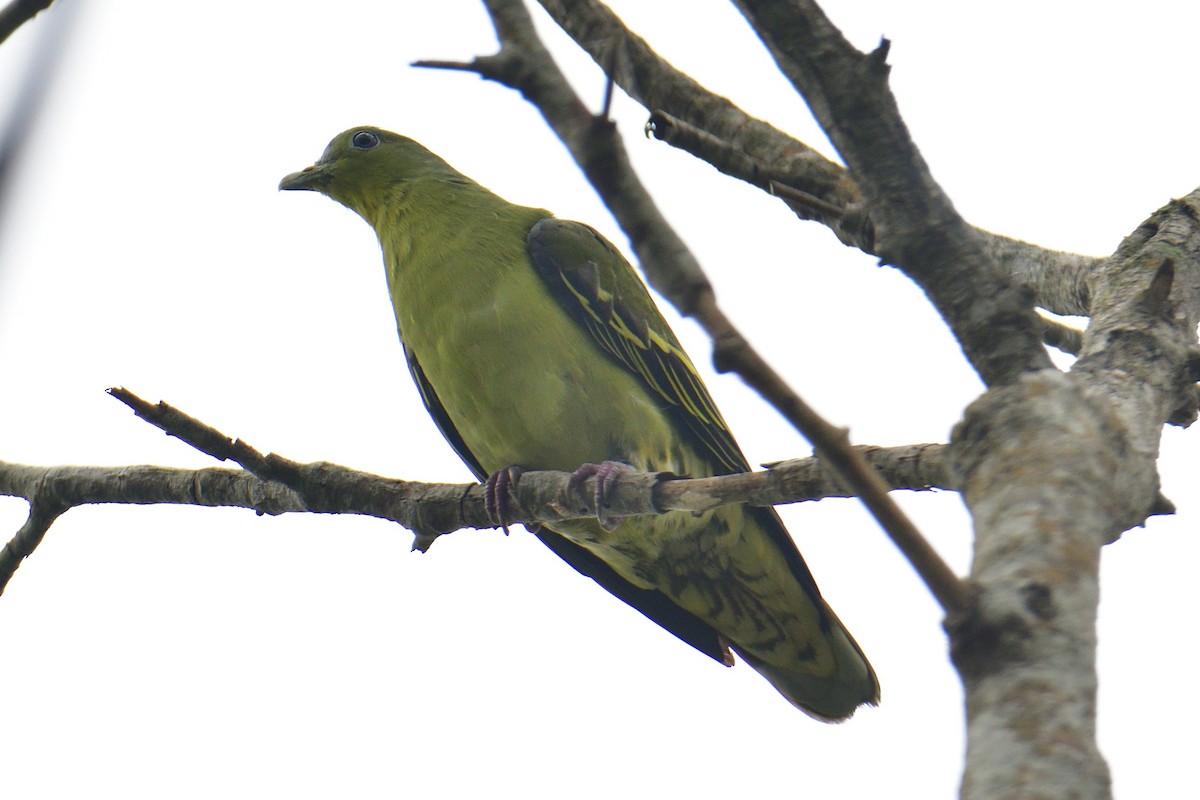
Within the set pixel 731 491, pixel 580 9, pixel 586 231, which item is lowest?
pixel 731 491

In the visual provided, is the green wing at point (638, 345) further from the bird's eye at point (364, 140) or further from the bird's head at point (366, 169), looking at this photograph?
the bird's eye at point (364, 140)

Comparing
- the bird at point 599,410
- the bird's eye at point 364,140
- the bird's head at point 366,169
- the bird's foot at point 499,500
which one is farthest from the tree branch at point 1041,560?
the bird's eye at point 364,140

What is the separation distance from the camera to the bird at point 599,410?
15.5 ft

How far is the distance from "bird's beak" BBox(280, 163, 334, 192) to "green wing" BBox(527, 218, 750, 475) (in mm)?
1383

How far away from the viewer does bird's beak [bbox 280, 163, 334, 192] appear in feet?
19.9

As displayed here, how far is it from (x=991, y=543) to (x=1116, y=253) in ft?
7.61

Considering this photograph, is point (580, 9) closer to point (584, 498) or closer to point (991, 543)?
point (584, 498)

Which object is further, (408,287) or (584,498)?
(408,287)

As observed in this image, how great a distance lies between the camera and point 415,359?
17.5ft

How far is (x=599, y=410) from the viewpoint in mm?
4762

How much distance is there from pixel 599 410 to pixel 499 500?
83cm

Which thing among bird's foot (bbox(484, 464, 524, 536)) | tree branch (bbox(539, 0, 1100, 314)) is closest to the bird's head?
tree branch (bbox(539, 0, 1100, 314))

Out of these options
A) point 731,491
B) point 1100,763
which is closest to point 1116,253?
point 731,491

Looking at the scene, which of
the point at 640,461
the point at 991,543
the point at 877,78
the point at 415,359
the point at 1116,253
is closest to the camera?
the point at 991,543
